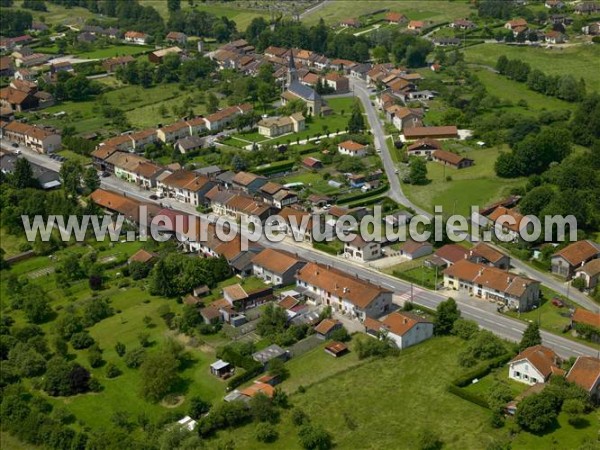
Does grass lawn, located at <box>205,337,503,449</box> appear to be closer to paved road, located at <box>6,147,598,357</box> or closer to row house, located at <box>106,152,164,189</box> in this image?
paved road, located at <box>6,147,598,357</box>

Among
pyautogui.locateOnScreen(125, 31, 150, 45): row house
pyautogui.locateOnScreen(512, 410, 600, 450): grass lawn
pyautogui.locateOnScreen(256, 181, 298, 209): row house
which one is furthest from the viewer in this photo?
pyautogui.locateOnScreen(125, 31, 150, 45): row house

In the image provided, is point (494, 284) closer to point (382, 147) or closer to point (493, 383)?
point (493, 383)

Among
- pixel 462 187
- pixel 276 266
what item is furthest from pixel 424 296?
pixel 462 187

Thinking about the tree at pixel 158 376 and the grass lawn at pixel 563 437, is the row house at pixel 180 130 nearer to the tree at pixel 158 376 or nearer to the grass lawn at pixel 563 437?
the tree at pixel 158 376

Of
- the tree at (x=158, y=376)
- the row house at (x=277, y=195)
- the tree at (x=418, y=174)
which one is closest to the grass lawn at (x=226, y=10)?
the tree at (x=418, y=174)

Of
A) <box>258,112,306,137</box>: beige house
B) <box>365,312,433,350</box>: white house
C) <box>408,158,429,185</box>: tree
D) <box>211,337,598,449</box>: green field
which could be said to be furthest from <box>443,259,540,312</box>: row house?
<box>258,112,306,137</box>: beige house
